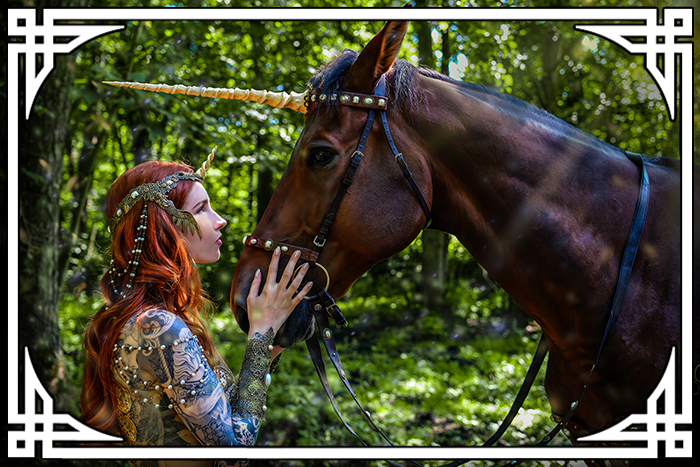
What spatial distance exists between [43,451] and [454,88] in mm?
2249

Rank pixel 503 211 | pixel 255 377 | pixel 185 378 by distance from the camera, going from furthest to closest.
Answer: pixel 503 211
pixel 255 377
pixel 185 378

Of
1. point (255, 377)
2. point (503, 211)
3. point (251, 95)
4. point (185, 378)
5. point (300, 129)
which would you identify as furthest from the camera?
point (300, 129)

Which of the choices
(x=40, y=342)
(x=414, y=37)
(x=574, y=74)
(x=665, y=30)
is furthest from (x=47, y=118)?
(x=574, y=74)

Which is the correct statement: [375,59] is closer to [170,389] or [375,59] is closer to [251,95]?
[251,95]

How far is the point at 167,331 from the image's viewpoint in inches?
54.9

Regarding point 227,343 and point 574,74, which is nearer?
point 227,343

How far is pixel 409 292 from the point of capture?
8.91 metres

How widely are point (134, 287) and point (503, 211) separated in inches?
55.7

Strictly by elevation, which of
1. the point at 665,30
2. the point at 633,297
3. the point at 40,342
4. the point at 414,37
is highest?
the point at 414,37

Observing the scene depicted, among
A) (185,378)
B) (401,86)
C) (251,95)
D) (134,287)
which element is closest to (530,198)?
(401,86)

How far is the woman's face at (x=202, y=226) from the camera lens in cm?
168

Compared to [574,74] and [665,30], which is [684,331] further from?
[574,74]

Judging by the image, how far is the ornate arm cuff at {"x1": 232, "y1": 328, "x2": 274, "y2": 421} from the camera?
1489 millimetres

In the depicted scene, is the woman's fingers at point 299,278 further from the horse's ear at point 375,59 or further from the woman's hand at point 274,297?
the horse's ear at point 375,59
